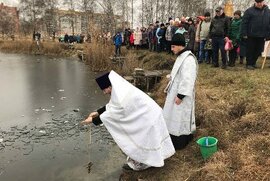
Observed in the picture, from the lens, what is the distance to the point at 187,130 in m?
6.03

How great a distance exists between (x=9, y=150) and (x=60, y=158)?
116cm

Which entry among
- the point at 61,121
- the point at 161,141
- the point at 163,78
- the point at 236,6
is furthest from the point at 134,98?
the point at 236,6

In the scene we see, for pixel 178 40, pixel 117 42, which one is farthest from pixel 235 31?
pixel 117 42

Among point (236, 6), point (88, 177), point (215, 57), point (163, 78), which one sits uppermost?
point (236, 6)

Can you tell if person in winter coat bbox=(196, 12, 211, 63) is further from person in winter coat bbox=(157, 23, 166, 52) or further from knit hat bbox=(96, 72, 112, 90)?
knit hat bbox=(96, 72, 112, 90)

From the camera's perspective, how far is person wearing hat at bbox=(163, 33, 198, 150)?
567 cm

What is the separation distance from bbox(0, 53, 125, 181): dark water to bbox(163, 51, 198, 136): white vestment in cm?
135

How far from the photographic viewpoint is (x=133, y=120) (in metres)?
5.07

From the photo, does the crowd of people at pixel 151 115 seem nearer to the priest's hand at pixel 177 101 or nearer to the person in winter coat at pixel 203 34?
the priest's hand at pixel 177 101

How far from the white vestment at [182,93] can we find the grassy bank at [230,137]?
1.64 ft

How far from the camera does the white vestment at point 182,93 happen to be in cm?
568

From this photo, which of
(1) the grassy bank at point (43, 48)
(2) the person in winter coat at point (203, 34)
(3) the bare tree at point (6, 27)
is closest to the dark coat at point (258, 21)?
(2) the person in winter coat at point (203, 34)

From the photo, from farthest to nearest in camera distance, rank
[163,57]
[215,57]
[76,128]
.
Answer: [163,57] → [215,57] → [76,128]

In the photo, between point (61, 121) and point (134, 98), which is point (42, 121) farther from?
point (134, 98)
